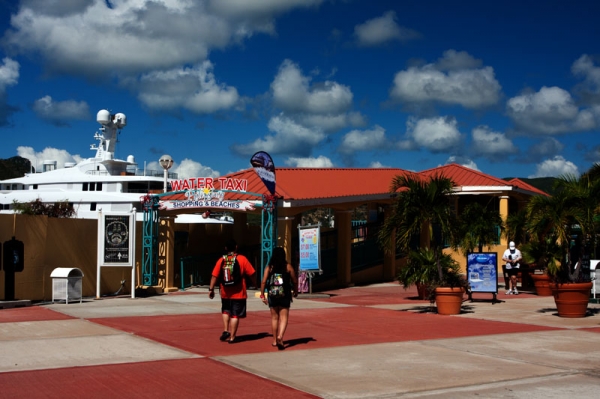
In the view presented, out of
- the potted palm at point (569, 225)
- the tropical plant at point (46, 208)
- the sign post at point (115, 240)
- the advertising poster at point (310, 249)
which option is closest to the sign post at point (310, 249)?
the advertising poster at point (310, 249)

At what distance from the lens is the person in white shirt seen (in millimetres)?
20922

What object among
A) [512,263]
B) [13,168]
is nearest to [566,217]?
[512,263]

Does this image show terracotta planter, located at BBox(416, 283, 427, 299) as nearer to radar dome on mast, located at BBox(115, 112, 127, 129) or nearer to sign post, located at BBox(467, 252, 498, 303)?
sign post, located at BBox(467, 252, 498, 303)

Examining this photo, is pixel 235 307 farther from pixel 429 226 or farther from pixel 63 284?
pixel 63 284

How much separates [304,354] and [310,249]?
34.3 ft

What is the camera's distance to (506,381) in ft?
26.9

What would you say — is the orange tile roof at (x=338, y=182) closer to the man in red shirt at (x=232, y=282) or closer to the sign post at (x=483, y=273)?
the sign post at (x=483, y=273)

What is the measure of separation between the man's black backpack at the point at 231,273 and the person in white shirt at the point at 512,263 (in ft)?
40.3

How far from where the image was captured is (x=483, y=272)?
18.8m

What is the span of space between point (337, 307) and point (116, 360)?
9.15 metres

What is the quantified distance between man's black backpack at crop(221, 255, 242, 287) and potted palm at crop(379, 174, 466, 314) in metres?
5.80

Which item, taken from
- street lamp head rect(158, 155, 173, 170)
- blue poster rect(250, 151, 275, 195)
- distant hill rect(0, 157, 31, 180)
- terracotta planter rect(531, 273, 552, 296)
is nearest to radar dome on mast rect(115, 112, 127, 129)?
street lamp head rect(158, 155, 173, 170)

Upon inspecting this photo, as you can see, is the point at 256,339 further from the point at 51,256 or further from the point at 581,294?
the point at 51,256

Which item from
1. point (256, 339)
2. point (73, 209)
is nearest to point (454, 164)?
point (256, 339)
